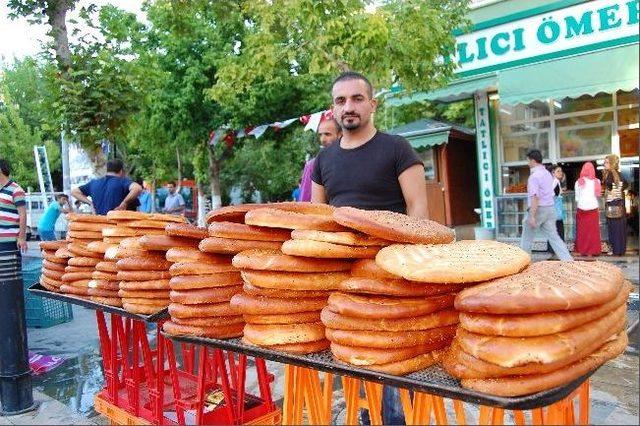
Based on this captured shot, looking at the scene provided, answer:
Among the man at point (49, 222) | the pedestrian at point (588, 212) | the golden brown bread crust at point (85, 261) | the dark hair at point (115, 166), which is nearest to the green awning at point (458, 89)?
the pedestrian at point (588, 212)

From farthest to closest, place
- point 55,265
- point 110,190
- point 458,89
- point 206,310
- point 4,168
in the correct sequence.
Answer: point 458,89 < point 110,190 < point 4,168 < point 55,265 < point 206,310

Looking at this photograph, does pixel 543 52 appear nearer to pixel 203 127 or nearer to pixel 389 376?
pixel 389 376

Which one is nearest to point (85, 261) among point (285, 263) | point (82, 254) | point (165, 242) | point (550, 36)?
point (82, 254)

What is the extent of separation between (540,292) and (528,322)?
0.09 meters

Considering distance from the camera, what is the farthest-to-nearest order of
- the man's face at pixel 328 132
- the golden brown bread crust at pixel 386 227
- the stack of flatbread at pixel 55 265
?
the man's face at pixel 328 132 < the stack of flatbread at pixel 55 265 < the golden brown bread crust at pixel 386 227

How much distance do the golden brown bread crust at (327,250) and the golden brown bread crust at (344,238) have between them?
13 millimetres

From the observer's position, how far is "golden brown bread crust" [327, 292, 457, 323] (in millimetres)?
1584

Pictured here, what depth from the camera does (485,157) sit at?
35.8ft

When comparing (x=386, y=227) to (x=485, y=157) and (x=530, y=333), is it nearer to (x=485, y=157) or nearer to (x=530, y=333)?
(x=530, y=333)

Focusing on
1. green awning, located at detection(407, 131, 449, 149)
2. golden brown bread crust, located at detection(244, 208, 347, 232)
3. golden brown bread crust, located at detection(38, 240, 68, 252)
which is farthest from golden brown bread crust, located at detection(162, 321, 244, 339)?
green awning, located at detection(407, 131, 449, 149)

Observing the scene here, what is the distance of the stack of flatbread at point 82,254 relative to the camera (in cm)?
326

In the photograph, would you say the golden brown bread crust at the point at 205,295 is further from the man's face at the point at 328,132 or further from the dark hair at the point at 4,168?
the dark hair at the point at 4,168

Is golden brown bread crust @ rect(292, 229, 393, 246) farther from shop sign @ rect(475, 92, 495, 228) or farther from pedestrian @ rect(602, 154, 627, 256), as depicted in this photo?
shop sign @ rect(475, 92, 495, 228)

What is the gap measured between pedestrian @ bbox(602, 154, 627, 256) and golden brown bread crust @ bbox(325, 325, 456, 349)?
812cm
